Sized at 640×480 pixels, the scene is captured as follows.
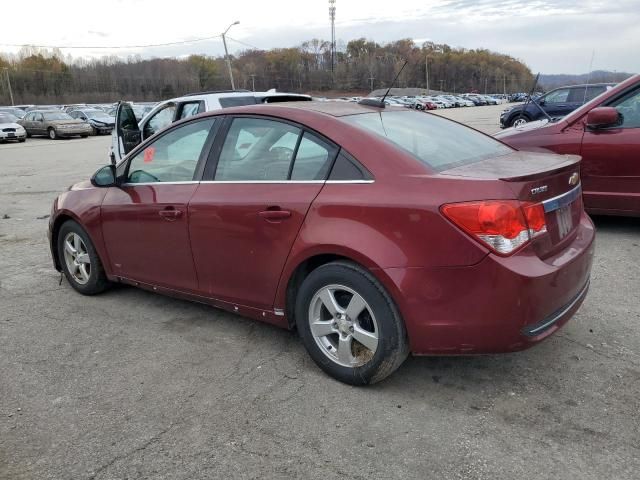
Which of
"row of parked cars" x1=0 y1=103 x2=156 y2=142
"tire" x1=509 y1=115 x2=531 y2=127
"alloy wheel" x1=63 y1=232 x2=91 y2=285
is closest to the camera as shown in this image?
"alloy wheel" x1=63 y1=232 x2=91 y2=285

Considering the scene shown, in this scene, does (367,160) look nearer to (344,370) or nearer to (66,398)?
(344,370)

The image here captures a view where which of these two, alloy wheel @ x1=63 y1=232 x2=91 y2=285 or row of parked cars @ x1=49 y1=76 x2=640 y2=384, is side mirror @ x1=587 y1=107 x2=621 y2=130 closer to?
row of parked cars @ x1=49 y1=76 x2=640 y2=384

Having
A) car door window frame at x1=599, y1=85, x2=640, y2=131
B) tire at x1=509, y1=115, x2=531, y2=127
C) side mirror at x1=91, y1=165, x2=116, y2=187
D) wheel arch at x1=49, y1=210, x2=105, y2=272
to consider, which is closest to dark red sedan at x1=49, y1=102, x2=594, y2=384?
side mirror at x1=91, y1=165, x2=116, y2=187

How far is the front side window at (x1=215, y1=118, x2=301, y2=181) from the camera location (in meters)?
3.51

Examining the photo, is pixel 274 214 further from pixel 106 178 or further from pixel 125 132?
pixel 125 132

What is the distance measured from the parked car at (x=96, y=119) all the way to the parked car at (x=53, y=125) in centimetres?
149

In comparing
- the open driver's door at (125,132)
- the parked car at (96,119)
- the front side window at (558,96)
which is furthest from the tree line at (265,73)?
the open driver's door at (125,132)

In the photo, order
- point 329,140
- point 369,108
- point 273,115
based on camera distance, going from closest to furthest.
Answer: point 329,140
point 273,115
point 369,108

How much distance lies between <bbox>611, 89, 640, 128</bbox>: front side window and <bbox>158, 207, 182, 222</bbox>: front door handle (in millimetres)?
4640

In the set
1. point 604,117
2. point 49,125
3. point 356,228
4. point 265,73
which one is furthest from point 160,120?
point 265,73

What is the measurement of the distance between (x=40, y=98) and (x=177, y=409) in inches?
4260

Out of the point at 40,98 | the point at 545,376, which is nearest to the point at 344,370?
the point at 545,376

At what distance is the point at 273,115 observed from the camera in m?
3.64

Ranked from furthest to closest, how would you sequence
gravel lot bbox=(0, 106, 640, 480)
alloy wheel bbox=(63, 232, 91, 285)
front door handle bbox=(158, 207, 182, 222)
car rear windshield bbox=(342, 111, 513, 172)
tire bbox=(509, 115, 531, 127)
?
tire bbox=(509, 115, 531, 127)
alloy wheel bbox=(63, 232, 91, 285)
front door handle bbox=(158, 207, 182, 222)
car rear windshield bbox=(342, 111, 513, 172)
gravel lot bbox=(0, 106, 640, 480)
